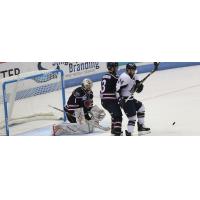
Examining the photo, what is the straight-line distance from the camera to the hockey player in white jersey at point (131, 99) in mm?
2930

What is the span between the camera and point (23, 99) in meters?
3.11

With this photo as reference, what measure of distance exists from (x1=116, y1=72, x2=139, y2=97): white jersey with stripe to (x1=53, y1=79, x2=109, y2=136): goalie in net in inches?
6.6

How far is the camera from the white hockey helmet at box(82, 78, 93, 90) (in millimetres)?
3027

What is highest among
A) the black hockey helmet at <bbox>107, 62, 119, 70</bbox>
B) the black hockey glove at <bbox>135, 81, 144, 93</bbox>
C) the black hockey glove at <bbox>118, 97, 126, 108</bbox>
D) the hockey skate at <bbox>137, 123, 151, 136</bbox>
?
the black hockey helmet at <bbox>107, 62, 119, 70</bbox>

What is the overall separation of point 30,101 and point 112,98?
1.67ft

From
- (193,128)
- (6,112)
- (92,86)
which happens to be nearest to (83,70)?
(92,86)

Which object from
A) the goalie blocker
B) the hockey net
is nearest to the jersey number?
the goalie blocker

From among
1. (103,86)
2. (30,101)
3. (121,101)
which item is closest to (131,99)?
(121,101)

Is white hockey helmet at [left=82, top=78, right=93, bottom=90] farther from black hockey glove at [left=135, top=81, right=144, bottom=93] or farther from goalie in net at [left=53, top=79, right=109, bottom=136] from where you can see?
black hockey glove at [left=135, top=81, right=144, bottom=93]

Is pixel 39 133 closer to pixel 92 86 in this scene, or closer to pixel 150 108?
pixel 92 86

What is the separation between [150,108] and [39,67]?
71 centimetres

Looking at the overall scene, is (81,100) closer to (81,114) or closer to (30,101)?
(81,114)

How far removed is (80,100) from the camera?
3090 mm

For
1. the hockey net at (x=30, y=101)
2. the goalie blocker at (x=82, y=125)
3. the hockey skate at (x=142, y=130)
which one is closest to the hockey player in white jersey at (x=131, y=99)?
the hockey skate at (x=142, y=130)
